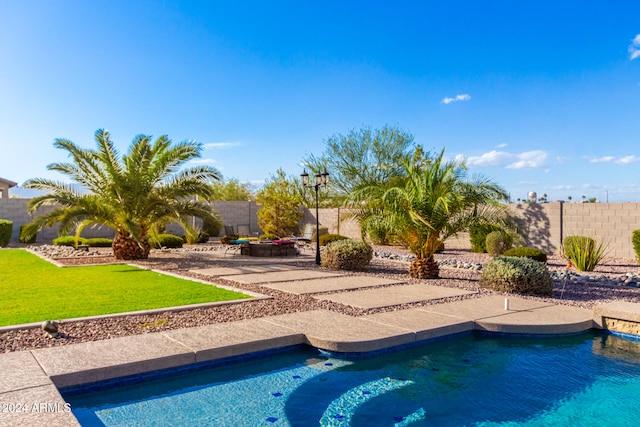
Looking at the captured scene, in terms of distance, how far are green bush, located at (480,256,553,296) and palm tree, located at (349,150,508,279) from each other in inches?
60.5

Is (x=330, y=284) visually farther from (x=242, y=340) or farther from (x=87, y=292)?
(x=242, y=340)

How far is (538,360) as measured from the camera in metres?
5.68

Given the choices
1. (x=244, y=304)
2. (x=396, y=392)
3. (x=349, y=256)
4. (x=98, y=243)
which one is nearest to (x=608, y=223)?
(x=349, y=256)

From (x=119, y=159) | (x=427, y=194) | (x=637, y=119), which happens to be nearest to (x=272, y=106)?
(x=119, y=159)

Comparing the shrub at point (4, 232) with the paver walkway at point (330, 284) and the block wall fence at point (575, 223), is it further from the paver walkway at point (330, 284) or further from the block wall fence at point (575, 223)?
the paver walkway at point (330, 284)

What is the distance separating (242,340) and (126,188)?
9306 mm

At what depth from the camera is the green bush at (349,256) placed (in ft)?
40.9

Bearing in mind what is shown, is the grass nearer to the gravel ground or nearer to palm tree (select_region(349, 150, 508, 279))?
the gravel ground

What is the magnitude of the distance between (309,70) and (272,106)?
334 cm

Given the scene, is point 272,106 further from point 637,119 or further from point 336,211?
point 637,119

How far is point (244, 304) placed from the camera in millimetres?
7684

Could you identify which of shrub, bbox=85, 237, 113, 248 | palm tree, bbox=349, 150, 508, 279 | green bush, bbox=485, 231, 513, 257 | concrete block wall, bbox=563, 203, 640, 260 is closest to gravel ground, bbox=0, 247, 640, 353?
palm tree, bbox=349, 150, 508, 279

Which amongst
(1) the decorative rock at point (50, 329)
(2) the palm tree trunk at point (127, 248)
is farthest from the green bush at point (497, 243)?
(1) the decorative rock at point (50, 329)

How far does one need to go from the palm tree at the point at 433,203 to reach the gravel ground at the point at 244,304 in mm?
1036
